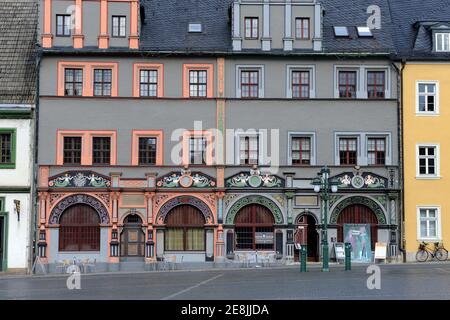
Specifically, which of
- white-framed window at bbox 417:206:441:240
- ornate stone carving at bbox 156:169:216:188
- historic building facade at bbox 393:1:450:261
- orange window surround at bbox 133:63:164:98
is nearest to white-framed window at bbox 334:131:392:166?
historic building facade at bbox 393:1:450:261

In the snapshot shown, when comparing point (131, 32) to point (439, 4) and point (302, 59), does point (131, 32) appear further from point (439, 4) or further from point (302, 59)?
point (439, 4)

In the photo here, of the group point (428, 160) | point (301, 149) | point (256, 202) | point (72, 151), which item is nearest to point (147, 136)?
point (72, 151)

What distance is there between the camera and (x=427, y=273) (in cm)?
3225

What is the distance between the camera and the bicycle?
41938 millimetres

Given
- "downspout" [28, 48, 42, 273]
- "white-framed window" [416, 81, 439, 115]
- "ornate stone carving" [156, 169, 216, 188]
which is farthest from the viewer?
"white-framed window" [416, 81, 439, 115]

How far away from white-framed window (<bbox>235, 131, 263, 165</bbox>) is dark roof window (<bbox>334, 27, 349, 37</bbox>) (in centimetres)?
681

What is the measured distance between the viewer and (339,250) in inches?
1623

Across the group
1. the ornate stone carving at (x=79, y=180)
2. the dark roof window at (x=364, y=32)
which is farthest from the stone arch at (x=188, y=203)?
the dark roof window at (x=364, y=32)

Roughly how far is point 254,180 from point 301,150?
287 cm

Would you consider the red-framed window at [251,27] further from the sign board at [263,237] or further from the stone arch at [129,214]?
the stone arch at [129,214]

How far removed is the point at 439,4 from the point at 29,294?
30.4 metres

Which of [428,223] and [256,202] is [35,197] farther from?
[428,223]

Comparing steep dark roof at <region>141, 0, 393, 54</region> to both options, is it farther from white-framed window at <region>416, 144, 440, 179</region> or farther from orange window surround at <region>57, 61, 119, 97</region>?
white-framed window at <region>416, 144, 440, 179</region>

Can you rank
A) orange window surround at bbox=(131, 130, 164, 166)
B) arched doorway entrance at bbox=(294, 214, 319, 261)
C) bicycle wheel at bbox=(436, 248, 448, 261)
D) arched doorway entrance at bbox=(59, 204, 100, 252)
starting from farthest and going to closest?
bicycle wheel at bbox=(436, 248, 448, 261), arched doorway entrance at bbox=(294, 214, 319, 261), orange window surround at bbox=(131, 130, 164, 166), arched doorway entrance at bbox=(59, 204, 100, 252)
